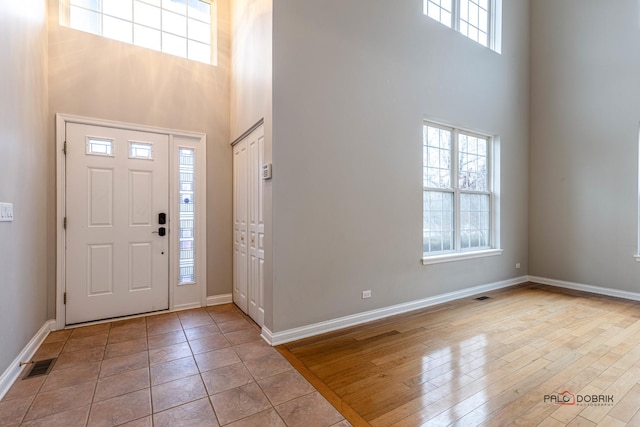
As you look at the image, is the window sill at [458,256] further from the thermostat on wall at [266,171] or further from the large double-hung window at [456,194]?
the thermostat on wall at [266,171]

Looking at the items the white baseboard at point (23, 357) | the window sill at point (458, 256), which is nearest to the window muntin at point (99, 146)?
the white baseboard at point (23, 357)

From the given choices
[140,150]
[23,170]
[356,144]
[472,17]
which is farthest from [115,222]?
[472,17]

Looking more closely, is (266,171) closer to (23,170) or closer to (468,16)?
(23,170)

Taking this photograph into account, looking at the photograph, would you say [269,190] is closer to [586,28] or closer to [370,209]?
[370,209]

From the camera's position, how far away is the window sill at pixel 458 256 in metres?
3.74

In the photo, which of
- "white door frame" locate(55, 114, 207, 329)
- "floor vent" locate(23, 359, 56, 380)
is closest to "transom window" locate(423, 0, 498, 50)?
"white door frame" locate(55, 114, 207, 329)

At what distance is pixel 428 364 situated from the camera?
233 centimetres

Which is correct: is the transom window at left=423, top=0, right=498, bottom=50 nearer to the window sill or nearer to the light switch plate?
the window sill

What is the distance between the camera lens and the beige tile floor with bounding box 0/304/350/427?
174cm

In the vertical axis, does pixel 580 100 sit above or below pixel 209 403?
above

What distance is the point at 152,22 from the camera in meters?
3.54

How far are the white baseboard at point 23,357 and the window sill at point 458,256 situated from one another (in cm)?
379

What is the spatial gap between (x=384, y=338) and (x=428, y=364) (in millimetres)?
532

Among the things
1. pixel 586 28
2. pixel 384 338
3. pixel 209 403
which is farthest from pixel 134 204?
pixel 586 28
